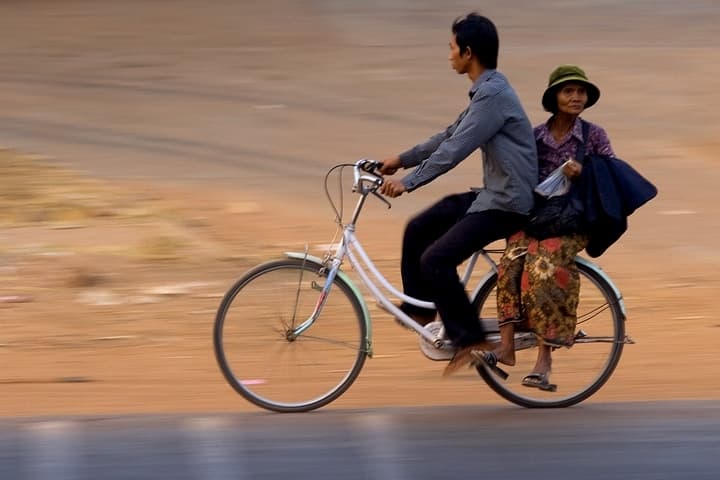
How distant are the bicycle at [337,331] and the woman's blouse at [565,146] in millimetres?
491

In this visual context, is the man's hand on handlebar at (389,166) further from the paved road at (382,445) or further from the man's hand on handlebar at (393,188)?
the paved road at (382,445)

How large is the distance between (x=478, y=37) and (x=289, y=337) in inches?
64.0

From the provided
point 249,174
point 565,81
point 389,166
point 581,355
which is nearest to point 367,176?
point 389,166

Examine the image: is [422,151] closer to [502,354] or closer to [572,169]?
[572,169]

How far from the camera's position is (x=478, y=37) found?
5.58m

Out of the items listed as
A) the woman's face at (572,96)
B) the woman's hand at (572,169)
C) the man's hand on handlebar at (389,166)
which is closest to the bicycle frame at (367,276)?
the man's hand on handlebar at (389,166)

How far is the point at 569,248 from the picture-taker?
5.84 m

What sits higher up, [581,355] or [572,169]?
[572,169]

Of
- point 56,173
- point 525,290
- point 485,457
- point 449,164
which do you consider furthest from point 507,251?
point 56,173

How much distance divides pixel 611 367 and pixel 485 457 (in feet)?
3.89

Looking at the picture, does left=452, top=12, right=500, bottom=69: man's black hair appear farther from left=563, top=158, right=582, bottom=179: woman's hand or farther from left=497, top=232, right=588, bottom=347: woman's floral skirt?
left=497, top=232, right=588, bottom=347: woman's floral skirt

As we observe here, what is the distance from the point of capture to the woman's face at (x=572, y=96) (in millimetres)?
5652

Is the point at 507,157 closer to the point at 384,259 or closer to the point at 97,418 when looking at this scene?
the point at 97,418

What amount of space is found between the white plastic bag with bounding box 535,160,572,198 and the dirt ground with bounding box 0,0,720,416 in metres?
1.24
